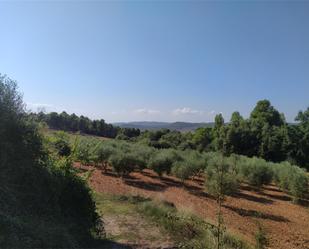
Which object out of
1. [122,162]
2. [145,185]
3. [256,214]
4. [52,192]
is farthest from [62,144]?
[122,162]

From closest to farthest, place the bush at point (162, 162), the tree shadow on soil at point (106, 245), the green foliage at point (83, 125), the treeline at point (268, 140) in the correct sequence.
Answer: the tree shadow on soil at point (106, 245)
the bush at point (162, 162)
the treeline at point (268, 140)
the green foliage at point (83, 125)

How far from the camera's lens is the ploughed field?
13336mm

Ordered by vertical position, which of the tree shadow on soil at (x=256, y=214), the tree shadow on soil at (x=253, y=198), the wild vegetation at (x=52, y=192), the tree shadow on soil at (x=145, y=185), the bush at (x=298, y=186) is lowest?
the tree shadow on soil at (x=253, y=198)

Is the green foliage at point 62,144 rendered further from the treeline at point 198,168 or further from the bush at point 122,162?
the bush at point 122,162

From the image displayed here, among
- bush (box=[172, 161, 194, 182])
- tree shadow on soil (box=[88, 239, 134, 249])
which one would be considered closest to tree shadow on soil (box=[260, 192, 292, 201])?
bush (box=[172, 161, 194, 182])

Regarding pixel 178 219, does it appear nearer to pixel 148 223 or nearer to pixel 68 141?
pixel 148 223

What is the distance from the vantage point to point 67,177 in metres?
9.27

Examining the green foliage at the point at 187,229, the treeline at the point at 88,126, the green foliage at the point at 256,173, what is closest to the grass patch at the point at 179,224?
the green foliage at the point at 187,229

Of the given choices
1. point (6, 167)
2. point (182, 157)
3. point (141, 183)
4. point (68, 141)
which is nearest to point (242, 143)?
point (182, 157)

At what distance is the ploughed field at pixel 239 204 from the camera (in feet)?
43.8

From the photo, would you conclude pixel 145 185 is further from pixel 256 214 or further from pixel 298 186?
pixel 298 186

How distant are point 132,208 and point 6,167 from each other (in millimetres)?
6940

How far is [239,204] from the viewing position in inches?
746

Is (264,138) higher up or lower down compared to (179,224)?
higher up
